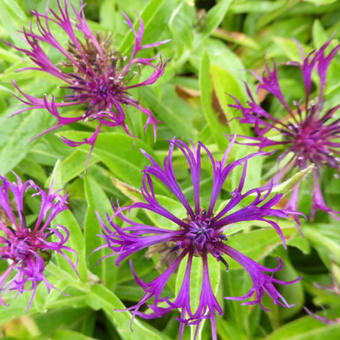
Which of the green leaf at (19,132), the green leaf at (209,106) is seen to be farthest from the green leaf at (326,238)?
the green leaf at (19,132)

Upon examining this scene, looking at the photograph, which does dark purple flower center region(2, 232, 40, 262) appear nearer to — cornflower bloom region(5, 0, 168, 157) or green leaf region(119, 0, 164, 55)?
cornflower bloom region(5, 0, 168, 157)

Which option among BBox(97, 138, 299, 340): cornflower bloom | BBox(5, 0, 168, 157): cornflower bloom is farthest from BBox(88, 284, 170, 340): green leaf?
BBox(5, 0, 168, 157): cornflower bloom

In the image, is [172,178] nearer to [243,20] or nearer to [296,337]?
[296,337]

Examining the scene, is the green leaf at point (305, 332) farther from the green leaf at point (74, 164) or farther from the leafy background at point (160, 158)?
the green leaf at point (74, 164)

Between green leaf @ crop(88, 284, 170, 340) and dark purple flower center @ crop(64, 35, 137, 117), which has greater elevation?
dark purple flower center @ crop(64, 35, 137, 117)

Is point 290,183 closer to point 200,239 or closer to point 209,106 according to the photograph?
point 200,239

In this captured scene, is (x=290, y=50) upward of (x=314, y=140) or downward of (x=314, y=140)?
upward

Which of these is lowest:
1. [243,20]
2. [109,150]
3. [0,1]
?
[109,150]

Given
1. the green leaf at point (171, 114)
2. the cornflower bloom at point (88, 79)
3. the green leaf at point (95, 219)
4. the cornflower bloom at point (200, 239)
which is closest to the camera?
the cornflower bloom at point (200, 239)

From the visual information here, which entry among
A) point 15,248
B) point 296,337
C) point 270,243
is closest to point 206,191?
point 270,243
